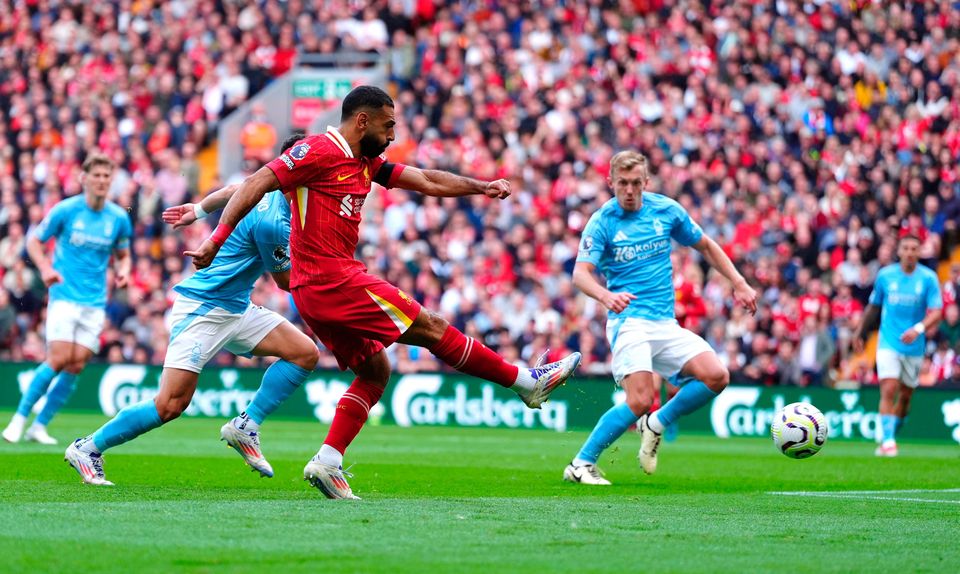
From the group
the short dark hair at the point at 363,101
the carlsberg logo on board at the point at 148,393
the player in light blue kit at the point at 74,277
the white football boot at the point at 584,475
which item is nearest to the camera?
the short dark hair at the point at 363,101

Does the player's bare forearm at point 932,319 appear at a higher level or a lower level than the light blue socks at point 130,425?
higher

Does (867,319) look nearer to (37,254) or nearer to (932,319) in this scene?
(932,319)

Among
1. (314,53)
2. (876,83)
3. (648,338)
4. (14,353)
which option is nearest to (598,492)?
(648,338)

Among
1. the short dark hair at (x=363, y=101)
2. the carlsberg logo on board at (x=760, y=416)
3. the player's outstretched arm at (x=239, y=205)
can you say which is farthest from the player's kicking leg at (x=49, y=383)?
the carlsberg logo on board at (x=760, y=416)

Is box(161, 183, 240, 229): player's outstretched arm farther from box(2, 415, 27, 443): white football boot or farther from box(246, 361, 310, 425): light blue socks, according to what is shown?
box(2, 415, 27, 443): white football boot

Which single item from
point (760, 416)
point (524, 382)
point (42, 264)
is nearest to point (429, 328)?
point (524, 382)

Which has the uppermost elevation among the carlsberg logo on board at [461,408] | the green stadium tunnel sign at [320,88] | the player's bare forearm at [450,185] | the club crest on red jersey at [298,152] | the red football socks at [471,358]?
the green stadium tunnel sign at [320,88]

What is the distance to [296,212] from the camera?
878 centimetres

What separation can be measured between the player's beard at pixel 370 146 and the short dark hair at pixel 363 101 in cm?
16

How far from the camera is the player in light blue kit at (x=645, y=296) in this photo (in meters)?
11.3

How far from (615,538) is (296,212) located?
2795 mm

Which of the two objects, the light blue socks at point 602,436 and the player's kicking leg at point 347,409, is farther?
the light blue socks at point 602,436

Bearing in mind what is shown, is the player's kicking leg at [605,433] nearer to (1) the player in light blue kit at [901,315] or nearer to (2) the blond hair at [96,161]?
(2) the blond hair at [96,161]

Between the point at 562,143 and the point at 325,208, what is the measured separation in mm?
17251
